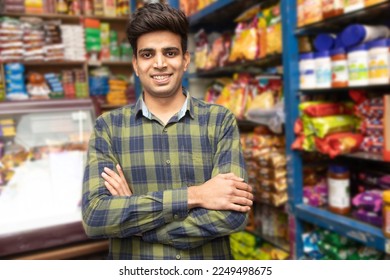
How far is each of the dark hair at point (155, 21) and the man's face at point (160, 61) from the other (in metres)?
0.02

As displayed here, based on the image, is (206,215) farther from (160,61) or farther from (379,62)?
(379,62)

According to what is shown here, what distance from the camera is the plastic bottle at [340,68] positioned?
1.81 m

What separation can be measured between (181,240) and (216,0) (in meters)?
2.00

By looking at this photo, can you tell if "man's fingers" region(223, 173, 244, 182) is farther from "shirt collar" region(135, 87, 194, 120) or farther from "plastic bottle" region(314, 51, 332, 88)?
"plastic bottle" region(314, 51, 332, 88)

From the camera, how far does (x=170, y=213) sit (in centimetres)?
108

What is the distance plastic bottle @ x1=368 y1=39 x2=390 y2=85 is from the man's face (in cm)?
96

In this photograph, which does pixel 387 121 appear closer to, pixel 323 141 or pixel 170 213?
pixel 323 141

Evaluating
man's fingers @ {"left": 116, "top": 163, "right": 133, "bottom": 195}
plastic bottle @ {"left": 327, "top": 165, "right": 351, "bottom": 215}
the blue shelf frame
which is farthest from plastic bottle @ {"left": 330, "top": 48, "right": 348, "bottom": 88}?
man's fingers @ {"left": 116, "top": 163, "right": 133, "bottom": 195}

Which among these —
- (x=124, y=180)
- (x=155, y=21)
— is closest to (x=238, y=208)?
(x=124, y=180)

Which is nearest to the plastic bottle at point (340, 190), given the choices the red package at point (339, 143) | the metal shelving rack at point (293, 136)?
the metal shelving rack at point (293, 136)

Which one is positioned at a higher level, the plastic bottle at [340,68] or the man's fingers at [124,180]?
the plastic bottle at [340,68]

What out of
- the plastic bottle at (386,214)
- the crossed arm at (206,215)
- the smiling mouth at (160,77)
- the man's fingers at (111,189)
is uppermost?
the smiling mouth at (160,77)

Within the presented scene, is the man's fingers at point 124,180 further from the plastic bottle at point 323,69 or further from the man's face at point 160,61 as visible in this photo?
the plastic bottle at point 323,69

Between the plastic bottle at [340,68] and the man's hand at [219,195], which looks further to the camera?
the plastic bottle at [340,68]
